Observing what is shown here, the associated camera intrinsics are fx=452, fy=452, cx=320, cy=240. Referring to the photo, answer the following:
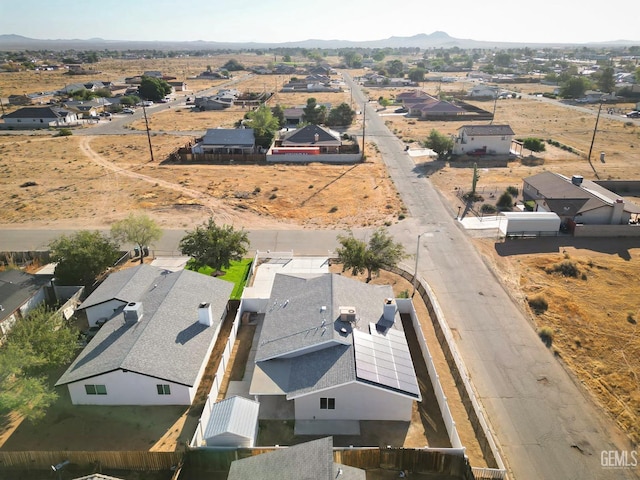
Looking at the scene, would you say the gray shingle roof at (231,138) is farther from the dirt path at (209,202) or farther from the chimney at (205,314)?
the chimney at (205,314)

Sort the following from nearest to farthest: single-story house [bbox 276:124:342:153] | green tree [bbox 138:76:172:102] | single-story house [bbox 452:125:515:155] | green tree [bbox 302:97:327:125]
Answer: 1. single-story house [bbox 452:125:515:155]
2. single-story house [bbox 276:124:342:153]
3. green tree [bbox 302:97:327:125]
4. green tree [bbox 138:76:172:102]

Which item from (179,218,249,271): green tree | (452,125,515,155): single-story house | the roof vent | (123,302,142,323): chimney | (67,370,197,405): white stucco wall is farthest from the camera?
(452,125,515,155): single-story house

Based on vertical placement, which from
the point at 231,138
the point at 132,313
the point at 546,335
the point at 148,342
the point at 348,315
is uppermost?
the point at 231,138

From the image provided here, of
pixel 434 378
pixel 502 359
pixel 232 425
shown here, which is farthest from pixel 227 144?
pixel 232 425

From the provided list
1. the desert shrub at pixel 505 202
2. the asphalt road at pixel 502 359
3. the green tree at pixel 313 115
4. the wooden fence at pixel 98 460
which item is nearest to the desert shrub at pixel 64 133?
the green tree at pixel 313 115

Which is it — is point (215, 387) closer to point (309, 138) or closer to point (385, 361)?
point (385, 361)

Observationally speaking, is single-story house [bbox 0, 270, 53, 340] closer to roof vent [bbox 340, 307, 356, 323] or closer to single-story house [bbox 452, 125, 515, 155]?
roof vent [bbox 340, 307, 356, 323]

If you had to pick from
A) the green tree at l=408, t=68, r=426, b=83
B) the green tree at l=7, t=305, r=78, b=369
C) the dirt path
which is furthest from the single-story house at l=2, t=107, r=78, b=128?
the green tree at l=408, t=68, r=426, b=83
